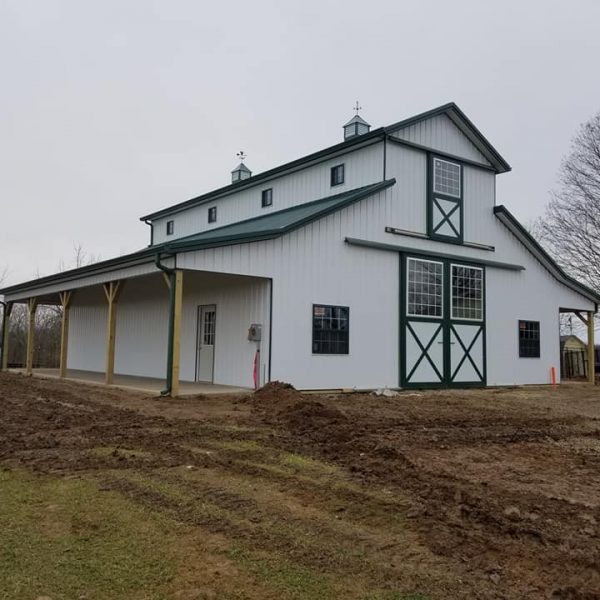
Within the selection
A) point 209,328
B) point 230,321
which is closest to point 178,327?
point 230,321

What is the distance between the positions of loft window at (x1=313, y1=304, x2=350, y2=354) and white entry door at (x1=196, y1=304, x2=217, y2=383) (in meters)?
2.77

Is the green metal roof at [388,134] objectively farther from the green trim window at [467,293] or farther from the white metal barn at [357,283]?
the green trim window at [467,293]

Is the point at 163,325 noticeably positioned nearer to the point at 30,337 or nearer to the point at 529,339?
the point at 30,337

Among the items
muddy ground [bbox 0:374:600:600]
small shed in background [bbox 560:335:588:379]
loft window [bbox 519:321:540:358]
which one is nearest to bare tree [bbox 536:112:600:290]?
small shed in background [bbox 560:335:588:379]

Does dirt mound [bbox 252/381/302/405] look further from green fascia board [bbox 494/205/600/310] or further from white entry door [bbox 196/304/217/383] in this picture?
green fascia board [bbox 494/205/600/310]

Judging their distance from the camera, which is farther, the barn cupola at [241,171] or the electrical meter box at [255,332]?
the barn cupola at [241,171]

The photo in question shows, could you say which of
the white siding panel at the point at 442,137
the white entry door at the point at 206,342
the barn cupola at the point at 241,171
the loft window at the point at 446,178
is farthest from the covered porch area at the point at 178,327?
the barn cupola at the point at 241,171

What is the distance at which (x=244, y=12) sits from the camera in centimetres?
1174

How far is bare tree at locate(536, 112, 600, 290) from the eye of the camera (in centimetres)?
2853

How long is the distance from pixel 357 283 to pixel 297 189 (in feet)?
14.4

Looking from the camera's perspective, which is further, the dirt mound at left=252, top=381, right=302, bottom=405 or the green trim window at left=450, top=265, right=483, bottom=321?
the green trim window at left=450, top=265, right=483, bottom=321

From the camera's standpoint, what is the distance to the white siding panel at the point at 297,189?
612 inches

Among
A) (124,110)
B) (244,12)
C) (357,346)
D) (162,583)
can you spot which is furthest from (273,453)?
(124,110)

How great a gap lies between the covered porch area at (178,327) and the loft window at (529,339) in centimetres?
904
